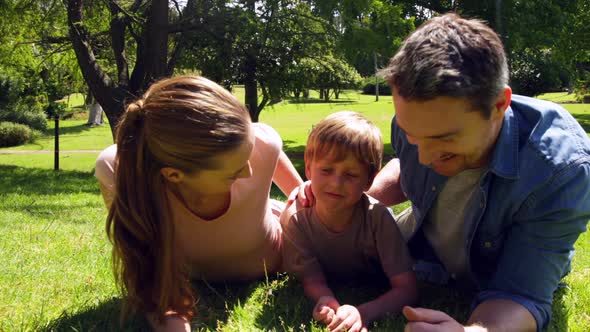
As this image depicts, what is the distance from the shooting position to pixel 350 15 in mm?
9820

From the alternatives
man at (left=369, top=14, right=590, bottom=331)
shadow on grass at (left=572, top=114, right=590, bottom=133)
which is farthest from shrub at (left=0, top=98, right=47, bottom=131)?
man at (left=369, top=14, right=590, bottom=331)

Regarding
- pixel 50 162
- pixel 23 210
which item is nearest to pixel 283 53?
pixel 23 210

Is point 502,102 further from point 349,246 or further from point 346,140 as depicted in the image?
point 349,246

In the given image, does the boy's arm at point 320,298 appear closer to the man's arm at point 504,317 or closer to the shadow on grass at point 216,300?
the shadow on grass at point 216,300

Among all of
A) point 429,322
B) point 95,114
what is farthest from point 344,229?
point 95,114

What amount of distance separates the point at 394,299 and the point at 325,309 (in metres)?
0.38

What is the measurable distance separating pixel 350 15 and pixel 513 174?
7951 millimetres

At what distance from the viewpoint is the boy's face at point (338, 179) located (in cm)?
271

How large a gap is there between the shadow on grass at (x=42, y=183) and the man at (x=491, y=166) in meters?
7.03

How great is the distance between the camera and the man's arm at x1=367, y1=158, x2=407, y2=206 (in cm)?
320

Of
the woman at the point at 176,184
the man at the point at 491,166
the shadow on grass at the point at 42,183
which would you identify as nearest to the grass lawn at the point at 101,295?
the woman at the point at 176,184

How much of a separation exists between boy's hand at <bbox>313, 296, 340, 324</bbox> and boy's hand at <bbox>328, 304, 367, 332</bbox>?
3cm

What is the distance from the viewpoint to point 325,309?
245 cm

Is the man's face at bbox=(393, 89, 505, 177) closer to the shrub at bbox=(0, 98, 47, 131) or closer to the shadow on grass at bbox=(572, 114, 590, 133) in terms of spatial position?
the shadow on grass at bbox=(572, 114, 590, 133)
